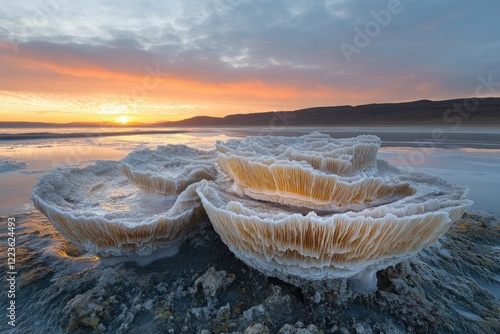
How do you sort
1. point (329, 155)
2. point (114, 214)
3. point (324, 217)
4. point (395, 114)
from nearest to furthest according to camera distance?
1. point (324, 217)
2. point (114, 214)
3. point (329, 155)
4. point (395, 114)

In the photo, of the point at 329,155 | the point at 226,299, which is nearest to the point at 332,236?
the point at 226,299

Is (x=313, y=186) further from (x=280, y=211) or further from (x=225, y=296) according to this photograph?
(x=225, y=296)

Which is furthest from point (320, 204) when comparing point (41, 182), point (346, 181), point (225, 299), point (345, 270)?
point (41, 182)

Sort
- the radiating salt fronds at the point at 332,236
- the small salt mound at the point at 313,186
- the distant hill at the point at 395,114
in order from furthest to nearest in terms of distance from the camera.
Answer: the distant hill at the point at 395,114 → the small salt mound at the point at 313,186 → the radiating salt fronds at the point at 332,236

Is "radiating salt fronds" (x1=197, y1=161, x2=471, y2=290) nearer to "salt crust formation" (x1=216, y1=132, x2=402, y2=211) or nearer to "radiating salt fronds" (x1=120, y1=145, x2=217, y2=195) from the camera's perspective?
"salt crust formation" (x1=216, y1=132, x2=402, y2=211)

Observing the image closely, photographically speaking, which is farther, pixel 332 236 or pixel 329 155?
pixel 329 155

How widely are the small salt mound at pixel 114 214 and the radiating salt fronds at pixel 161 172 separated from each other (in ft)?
0.48

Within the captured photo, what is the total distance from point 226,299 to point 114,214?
145 cm

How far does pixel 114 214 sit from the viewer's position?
2715 millimetres

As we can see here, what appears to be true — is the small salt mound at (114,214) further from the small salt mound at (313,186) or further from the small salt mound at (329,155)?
the small salt mound at (329,155)

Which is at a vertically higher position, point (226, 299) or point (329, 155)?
point (329, 155)

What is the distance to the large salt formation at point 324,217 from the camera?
1.74m

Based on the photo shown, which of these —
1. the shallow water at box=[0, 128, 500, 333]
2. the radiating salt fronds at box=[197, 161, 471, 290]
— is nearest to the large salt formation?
the radiating salt fronds at box=[197, 161, 471, 290]

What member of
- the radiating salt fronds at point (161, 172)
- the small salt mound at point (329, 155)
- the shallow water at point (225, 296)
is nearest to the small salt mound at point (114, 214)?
the radiating salt fronds at point (161, 172)
